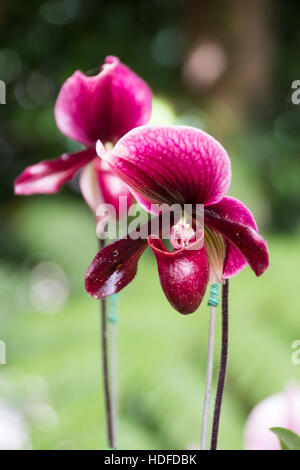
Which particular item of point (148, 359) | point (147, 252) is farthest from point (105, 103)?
point (147, 252)

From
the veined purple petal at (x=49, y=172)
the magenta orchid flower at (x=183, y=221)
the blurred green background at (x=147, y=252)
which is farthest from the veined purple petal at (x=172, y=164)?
the blurred green background at (x=147, y=252)

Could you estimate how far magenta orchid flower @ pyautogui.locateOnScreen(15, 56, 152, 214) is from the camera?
1.03 ft

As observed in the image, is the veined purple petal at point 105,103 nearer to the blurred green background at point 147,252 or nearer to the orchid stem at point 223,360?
the orchid stem at point 223,360

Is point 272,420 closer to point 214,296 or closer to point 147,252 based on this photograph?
point 214,296

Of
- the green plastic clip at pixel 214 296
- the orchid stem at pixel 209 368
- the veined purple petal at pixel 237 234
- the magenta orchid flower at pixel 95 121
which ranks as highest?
the magenta orchid flower at pixel 95 121

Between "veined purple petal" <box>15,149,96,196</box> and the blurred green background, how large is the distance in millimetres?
552

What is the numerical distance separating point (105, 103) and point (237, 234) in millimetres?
134

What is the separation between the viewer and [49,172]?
354 millimetres

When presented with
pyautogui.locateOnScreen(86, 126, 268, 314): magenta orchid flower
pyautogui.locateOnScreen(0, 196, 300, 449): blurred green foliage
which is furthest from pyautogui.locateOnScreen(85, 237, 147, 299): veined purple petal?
pyautogui.locateOnScreen(0, 196, 300, 449): blurred green foliage

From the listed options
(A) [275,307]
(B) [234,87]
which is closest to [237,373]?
(A) [275,307]

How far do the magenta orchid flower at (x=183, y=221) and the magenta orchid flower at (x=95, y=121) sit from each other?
0.22 ft

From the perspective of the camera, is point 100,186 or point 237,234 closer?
point 237,234

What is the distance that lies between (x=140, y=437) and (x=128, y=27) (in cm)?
145

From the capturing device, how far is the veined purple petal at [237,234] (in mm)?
228
